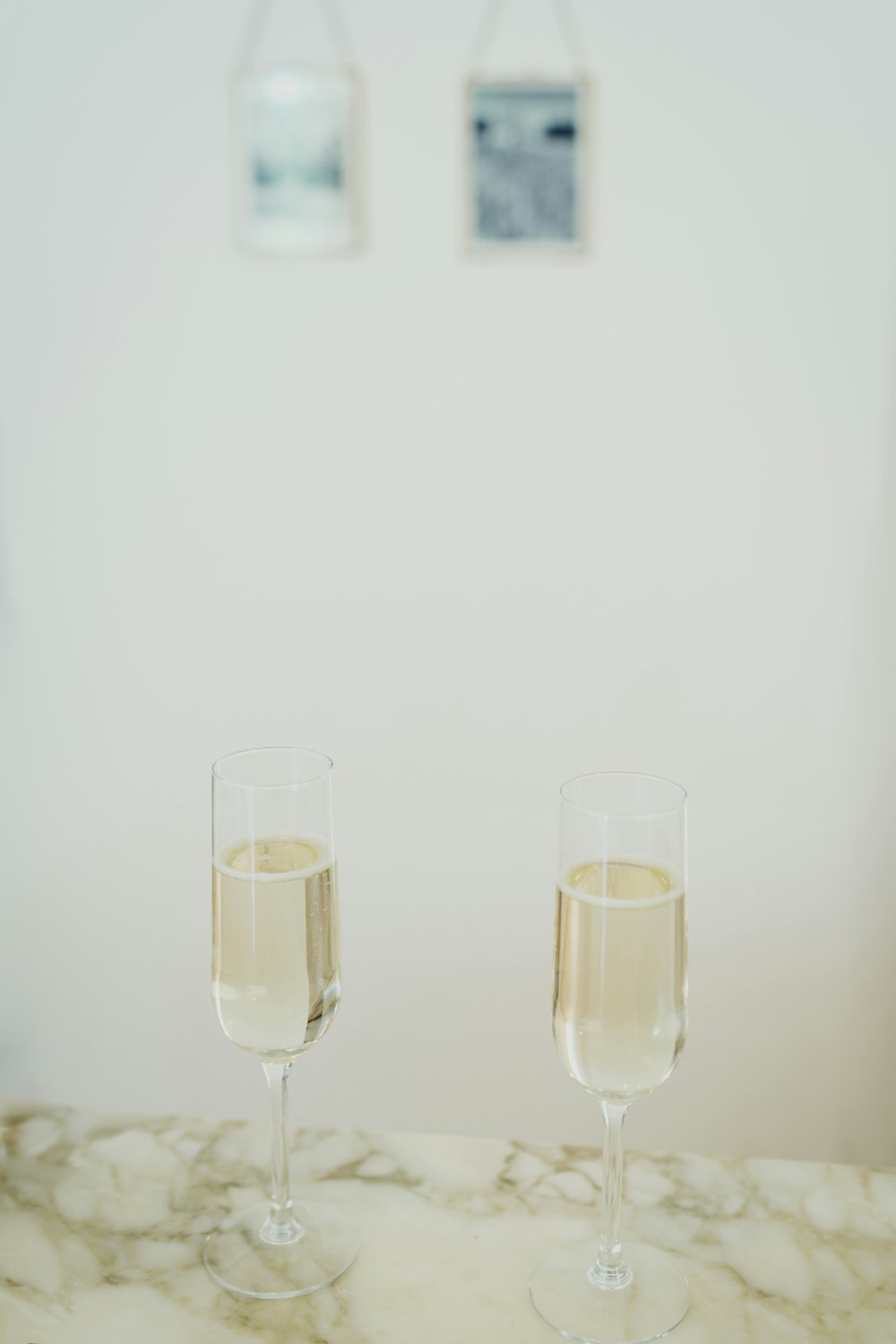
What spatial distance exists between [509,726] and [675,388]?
0.57 metres

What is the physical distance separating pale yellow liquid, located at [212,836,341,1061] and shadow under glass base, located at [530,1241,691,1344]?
226mm

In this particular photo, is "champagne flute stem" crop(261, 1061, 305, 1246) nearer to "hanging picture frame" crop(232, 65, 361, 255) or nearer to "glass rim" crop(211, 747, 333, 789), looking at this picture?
"glass rim" crop(211, 747, 333, 789)

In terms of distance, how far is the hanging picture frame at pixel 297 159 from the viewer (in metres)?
1.81

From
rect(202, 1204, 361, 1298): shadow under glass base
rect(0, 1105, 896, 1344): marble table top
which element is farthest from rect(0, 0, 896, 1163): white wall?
rect(202, 1204, 361, 1298): shadow under glass base

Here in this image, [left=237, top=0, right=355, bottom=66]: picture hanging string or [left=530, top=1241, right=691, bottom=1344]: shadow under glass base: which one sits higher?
[left=237, top=0, right=355, bottom=66]: picture hanging string

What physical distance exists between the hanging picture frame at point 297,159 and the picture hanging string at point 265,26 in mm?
22

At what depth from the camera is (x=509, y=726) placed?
6.54 ft

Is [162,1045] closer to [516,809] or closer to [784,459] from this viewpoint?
[516,809]

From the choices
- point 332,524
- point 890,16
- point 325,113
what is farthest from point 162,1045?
point 890,16

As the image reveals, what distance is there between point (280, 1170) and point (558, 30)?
5.13 ft

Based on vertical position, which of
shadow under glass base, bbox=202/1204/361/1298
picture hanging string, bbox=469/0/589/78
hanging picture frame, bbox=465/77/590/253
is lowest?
shadow under glass base, bbox=202/1204/361/1298

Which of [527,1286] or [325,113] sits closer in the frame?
[527,1286]

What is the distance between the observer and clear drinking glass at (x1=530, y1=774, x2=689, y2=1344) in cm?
78

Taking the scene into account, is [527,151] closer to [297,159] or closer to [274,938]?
[297,159]
